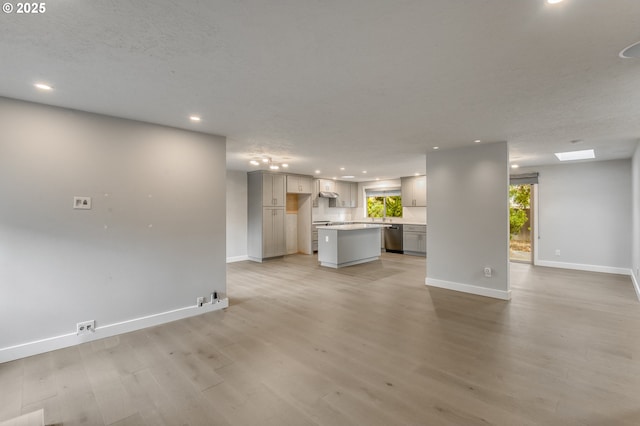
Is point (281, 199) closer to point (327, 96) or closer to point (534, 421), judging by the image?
point (327, 96)

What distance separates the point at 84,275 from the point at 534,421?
13.8 feet

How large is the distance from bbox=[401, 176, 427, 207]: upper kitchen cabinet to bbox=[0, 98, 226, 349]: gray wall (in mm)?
6628

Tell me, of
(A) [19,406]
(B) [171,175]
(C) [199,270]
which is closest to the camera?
(A) [19,406]

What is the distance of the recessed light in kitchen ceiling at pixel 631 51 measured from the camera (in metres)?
1.81

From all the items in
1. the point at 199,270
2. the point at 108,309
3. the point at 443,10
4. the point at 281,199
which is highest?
the point at 443,10

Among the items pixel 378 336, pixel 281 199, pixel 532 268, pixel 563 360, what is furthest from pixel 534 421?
pixel 281 199

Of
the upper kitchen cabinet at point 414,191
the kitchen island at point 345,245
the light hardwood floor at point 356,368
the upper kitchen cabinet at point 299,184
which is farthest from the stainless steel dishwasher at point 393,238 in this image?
the light hardwood floor at point 356,368

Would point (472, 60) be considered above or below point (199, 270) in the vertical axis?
above

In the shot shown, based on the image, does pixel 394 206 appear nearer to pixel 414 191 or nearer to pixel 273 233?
pixel 414 191

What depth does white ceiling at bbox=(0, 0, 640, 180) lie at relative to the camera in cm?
154

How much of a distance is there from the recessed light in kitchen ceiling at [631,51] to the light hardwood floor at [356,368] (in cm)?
245

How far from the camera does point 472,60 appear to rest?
2029 millimetres

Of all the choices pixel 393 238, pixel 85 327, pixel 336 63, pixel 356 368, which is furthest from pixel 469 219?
pixel 85 327

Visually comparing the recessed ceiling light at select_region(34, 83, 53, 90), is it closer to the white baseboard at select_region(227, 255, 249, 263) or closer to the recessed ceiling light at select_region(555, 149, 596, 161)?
the white baseboard at select_region(227, 255, 249, 263)
